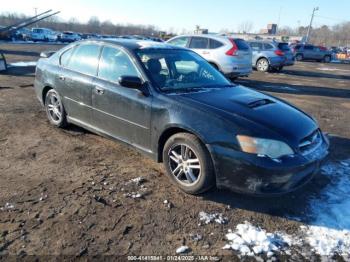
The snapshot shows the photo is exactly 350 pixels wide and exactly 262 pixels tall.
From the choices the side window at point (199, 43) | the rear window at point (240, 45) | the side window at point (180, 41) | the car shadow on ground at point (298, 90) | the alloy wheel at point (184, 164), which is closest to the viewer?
the alloy wheel at point (184, 164)

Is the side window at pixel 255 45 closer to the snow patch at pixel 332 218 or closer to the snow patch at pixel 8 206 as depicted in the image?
the snow patch at pixel 332 218

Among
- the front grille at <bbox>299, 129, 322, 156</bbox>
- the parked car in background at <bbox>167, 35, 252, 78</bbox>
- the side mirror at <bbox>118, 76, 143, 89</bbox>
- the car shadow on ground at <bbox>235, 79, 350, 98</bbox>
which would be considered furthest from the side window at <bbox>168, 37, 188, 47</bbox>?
the front grille at <bbox>299, 129, 322, 156</bbox>

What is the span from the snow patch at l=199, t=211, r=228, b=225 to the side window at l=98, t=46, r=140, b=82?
1.90 m

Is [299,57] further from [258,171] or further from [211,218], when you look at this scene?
[211,218]

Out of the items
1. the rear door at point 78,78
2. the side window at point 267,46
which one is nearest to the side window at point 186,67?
the rear door at point 78,78

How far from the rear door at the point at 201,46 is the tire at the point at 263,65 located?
6.69 meters

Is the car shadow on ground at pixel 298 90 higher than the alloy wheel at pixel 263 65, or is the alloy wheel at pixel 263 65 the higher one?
the alloy wheel at pixel 263 65

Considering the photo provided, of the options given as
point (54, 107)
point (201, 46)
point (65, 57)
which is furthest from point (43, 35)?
point (65, 57)

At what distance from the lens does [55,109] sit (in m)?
5.77

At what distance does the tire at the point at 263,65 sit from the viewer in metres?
18.0

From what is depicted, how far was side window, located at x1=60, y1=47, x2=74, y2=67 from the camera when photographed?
5441 millimetres

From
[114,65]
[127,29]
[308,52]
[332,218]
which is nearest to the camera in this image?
[332,218]

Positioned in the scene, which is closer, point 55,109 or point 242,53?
point 55,109

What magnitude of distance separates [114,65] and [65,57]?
4.43 feet
